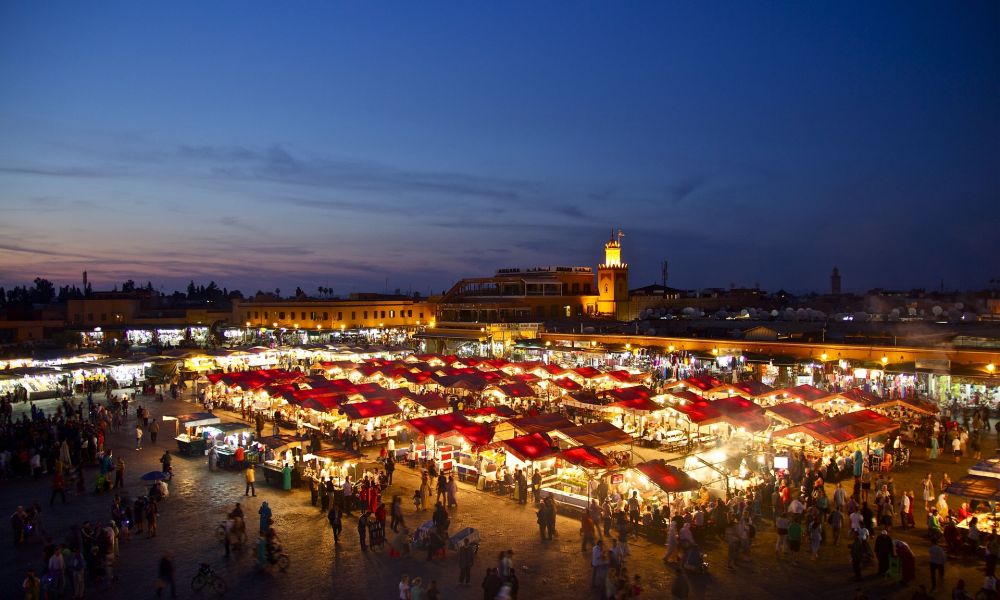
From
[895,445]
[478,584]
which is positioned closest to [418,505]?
[478,584]

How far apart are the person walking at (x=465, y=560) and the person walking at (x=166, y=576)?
Answer: 14.0 ft

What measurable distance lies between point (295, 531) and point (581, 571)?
→ 18.1 ft

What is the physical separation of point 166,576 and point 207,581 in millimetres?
578

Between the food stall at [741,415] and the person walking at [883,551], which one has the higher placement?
the food stall at [741,415]

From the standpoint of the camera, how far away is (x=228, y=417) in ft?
79.3

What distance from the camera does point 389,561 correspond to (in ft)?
35.9

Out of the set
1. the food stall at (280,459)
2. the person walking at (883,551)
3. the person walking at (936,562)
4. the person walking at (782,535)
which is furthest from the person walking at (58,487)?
the person walking at (936,562)

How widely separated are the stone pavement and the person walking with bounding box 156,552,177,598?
0.15 meters

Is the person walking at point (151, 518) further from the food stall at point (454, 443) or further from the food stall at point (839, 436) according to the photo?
the food stall at point (839, 436)

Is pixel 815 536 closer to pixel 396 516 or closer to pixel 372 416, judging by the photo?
pixel 396 516

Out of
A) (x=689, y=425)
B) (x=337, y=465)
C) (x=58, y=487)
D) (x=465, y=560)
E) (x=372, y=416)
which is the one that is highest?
(x=372, y=416)

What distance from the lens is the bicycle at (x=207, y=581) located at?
9758mm

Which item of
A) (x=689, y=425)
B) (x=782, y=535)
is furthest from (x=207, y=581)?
(x=689, y=425)

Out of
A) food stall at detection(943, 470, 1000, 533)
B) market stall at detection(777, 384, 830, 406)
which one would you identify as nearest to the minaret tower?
market stall at detection(777, 384, 830, 406)
